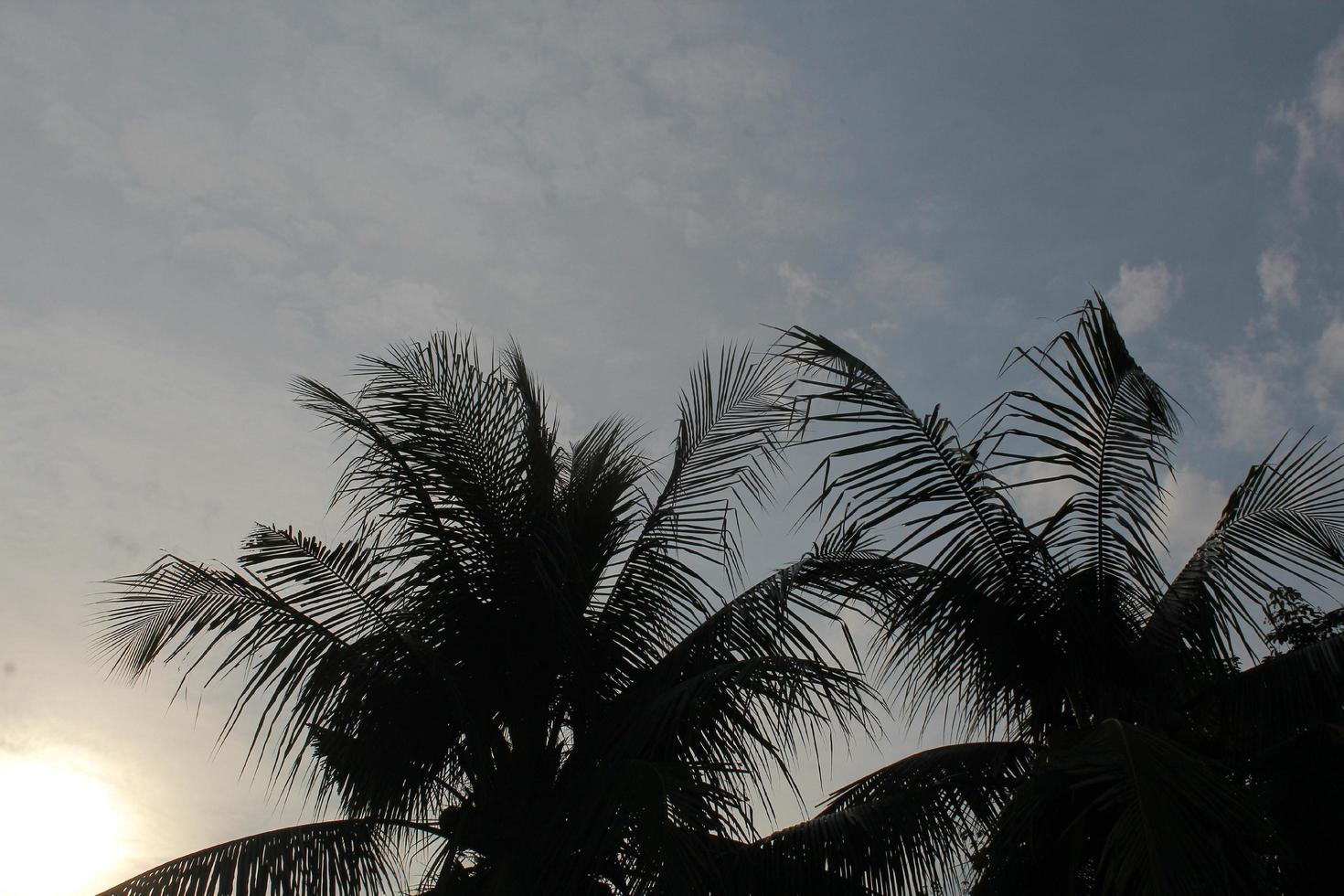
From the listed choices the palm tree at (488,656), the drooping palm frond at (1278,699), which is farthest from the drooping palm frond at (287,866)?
the drooping palm frond at (1278,699)

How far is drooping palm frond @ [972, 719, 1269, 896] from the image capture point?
4430 millimetres

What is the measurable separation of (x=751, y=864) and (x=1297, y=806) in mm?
3309

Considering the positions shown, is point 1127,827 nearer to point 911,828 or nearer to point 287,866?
point 911,828

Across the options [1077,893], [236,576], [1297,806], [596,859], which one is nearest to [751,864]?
[596,859]

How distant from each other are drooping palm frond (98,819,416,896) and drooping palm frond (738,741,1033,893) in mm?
2322

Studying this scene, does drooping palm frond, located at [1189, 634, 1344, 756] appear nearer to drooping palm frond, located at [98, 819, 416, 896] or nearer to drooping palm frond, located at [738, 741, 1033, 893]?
drooping palm frond, located at [738, 741, 1033, 893]

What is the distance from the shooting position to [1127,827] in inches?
179

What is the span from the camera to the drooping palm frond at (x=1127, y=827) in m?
4.43

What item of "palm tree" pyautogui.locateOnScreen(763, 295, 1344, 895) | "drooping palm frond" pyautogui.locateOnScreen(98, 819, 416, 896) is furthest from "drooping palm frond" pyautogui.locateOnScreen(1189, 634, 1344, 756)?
"drooping palm frond" pyautogui.locateOnScreen(98, 819, 416, 896)

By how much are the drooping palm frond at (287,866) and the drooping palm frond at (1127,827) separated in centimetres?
363

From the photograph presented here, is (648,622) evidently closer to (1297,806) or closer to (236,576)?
(236,576)

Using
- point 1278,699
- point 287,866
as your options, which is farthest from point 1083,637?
point 287,866

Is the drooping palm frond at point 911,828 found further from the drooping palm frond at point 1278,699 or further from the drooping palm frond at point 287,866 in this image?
the drooping palm frond at point 287,866

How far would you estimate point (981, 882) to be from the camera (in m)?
5.85
